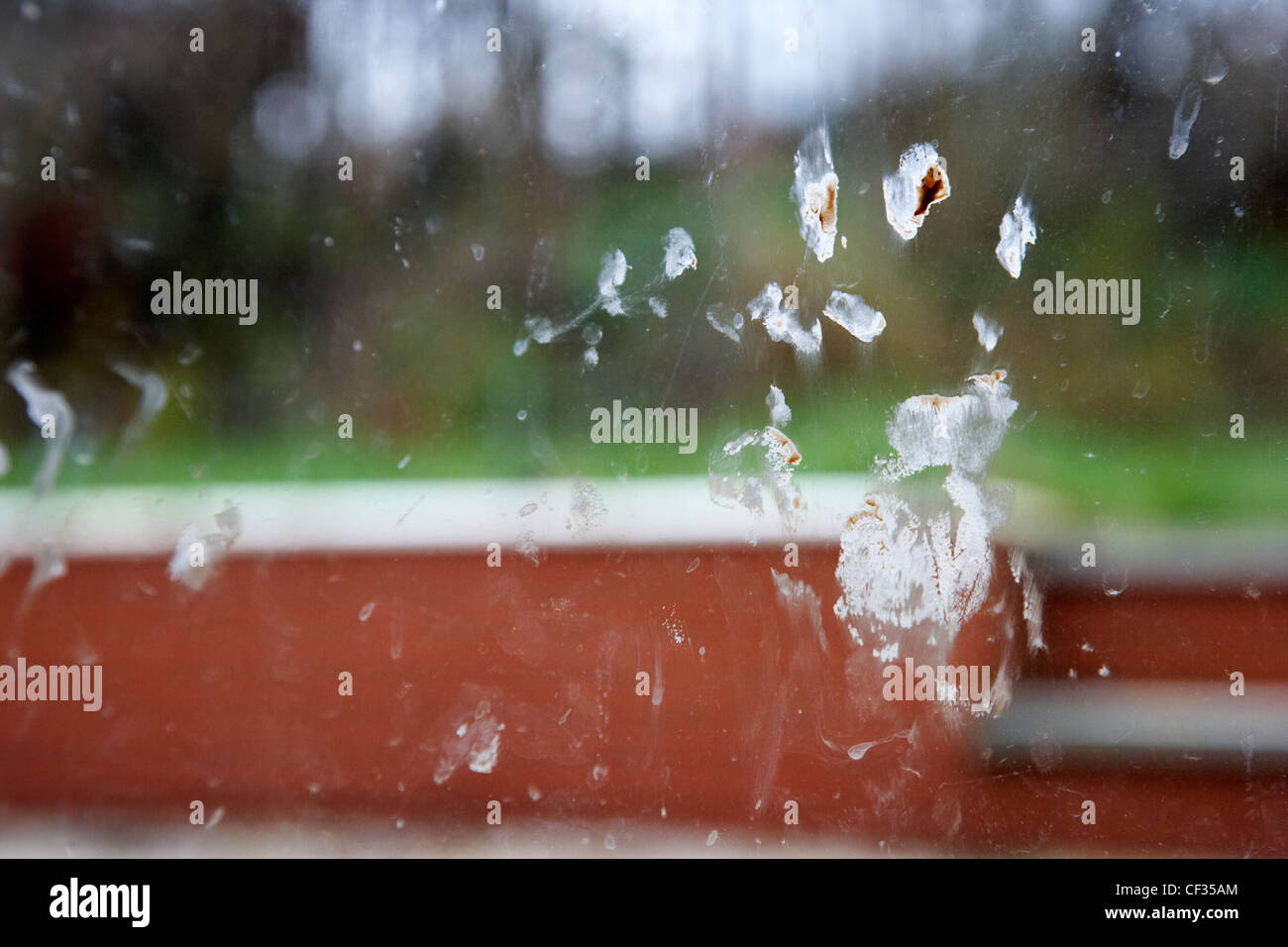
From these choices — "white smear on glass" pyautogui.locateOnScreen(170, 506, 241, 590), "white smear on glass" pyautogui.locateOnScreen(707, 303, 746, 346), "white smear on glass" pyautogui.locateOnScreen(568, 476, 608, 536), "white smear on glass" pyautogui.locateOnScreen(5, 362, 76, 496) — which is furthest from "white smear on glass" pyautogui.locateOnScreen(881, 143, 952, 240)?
"white smear on glass" pyautogui.locateOnScreen(5, 362, 76, 496)

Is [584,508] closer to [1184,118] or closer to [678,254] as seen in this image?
[678,254]

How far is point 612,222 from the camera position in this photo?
27.9 inches

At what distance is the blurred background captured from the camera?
0.70 metres

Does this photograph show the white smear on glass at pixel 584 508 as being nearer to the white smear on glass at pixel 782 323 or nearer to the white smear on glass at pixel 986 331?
the white smear on glass at pixel 782 323

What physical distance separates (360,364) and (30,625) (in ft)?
1.12

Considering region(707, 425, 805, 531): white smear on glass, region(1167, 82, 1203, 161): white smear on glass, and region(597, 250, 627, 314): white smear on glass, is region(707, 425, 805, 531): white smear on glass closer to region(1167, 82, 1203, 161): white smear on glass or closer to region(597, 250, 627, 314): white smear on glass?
region(597, 250, 627, 314): white smear on glass

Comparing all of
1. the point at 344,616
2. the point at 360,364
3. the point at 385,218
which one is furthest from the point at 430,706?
the point at 385,218

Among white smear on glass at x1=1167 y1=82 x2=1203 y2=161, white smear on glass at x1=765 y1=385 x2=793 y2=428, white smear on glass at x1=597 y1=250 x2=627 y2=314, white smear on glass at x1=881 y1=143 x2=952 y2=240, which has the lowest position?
white smear on glass at x1=765 y1=385 x2=793 y2=428

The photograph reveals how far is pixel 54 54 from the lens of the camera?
0.72m

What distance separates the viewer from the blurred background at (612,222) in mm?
703

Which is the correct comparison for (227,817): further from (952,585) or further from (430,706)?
(952,585)

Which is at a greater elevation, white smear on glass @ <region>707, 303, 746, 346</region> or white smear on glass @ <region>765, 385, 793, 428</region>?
white smear on glass @ <region>707, 303, 746, 346</region>

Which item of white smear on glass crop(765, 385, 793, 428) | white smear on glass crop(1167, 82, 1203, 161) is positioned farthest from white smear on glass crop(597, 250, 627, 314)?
white smear on glass crop(1167, 82, 1203, 161)
